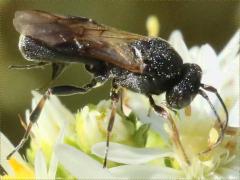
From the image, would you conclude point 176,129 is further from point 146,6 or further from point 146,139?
point 146,6

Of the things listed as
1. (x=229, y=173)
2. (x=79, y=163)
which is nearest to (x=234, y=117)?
(x=229, y=173)

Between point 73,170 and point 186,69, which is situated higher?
point 186,69

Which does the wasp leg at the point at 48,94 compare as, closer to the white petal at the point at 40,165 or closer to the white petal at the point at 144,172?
the white petal at the point at 40,165

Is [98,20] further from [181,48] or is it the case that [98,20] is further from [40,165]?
[40,165]

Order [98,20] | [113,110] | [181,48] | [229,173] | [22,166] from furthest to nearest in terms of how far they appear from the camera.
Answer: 1. [98,20]
2. [181,48]
3. [229,173]
4. [22,166]
5. [113,110]

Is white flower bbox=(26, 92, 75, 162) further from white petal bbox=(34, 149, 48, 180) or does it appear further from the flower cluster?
white petal bbox=(34, 149, 48, 180)

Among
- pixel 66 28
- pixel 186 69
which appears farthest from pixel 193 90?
pixel 66 28

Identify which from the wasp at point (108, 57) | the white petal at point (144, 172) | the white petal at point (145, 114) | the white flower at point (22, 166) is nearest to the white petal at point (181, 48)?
the white petal at point (145, 114)

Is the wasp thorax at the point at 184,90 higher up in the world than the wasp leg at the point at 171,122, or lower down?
higher up
